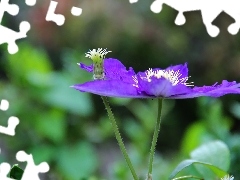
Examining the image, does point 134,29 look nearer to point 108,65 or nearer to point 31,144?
point 31,144

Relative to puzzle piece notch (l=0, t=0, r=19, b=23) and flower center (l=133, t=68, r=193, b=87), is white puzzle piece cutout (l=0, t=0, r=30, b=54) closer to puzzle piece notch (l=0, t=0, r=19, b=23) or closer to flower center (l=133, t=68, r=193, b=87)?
puzzle piece notch (l=0, t=0, r=19, b=23)

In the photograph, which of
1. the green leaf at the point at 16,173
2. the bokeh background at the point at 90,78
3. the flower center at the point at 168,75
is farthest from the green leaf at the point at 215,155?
the bokeh background at the point at 90,78

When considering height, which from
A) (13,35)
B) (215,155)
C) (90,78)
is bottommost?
(215,155)

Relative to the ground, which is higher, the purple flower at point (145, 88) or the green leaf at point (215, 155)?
the green leaf at point (215, 155)

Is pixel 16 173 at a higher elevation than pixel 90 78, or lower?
lower

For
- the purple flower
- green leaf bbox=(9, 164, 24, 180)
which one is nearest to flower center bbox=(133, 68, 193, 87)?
the purple flower

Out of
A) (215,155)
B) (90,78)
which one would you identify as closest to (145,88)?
(215,155)

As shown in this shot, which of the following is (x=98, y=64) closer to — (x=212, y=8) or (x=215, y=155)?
(x=215, y=155)

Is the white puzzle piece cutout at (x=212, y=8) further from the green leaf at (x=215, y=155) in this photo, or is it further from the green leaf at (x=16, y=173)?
the green leaf at (x=16, y=173)
